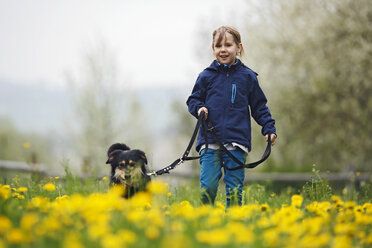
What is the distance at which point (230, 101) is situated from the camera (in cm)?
359

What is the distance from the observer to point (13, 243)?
1.76m

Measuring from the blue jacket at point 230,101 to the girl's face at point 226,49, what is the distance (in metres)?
0.06

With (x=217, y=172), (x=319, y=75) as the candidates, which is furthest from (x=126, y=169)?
(x=319, y=75)

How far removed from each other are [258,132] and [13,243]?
1320 cm

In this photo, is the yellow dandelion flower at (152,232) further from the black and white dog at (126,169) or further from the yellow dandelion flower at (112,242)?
the black and white dog at (126,169)

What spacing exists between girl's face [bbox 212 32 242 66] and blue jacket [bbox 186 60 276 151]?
61 mm

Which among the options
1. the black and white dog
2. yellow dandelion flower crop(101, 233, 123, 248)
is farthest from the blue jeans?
yellow dandelion flower crop(101, 233, 123, 248)

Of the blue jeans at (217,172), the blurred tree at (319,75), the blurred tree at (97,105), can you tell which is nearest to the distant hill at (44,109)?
the blurred tree at (97,105)

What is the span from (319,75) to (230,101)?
29.7 feet

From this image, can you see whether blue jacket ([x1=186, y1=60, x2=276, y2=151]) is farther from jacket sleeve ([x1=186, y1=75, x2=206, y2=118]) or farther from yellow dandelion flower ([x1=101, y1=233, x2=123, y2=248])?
yellow dandelion flower ([x1=101, y1=233, x2=123, y2=248])

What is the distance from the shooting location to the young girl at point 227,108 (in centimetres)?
352

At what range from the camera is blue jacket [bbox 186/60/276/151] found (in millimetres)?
3541

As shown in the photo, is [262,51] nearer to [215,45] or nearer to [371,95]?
[371,95]

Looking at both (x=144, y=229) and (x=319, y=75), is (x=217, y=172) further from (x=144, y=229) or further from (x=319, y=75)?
(x=319, y=75)
